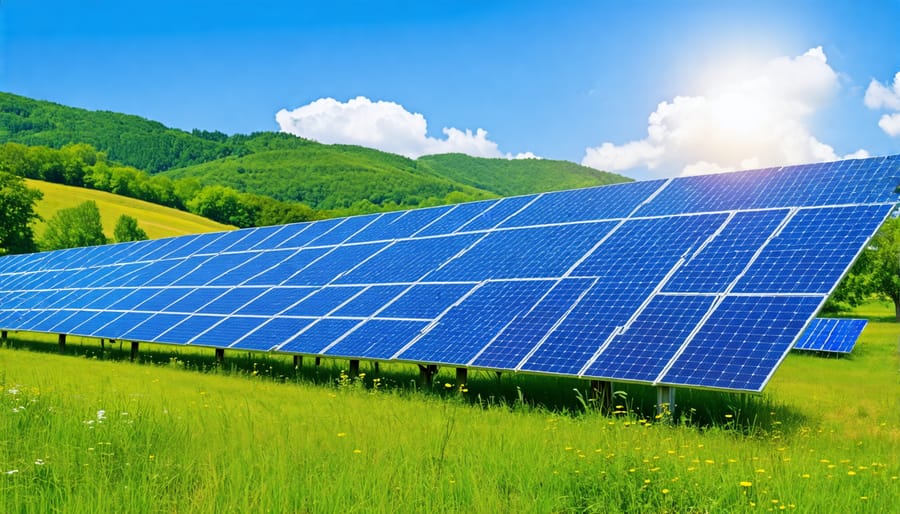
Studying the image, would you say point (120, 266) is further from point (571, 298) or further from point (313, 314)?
point (571, 298)

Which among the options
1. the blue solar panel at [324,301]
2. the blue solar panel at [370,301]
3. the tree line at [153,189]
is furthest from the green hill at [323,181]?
the blue solar panel at [370,301]

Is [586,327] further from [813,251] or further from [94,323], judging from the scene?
[94,323]

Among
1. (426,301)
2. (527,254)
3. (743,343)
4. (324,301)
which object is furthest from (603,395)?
(324,301)

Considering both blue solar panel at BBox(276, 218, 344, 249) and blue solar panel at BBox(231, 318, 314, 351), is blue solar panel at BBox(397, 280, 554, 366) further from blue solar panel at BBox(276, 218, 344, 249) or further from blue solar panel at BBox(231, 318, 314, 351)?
blue solar panel at BBox(276, 218, 344, 249)

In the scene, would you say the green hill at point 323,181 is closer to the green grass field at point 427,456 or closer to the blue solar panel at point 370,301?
the blue solar panel at point 370,301

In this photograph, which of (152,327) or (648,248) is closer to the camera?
(648,248)

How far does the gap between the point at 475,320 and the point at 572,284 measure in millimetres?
1928

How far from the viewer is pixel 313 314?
18344mm

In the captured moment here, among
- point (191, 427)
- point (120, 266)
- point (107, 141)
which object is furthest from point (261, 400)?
point (107, 141)

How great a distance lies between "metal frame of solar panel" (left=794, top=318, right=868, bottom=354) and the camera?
30.0m

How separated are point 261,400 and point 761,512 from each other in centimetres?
900

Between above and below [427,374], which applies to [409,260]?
above

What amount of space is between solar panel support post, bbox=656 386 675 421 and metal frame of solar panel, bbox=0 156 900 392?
46 cm

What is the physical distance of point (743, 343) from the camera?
11.1 meters
